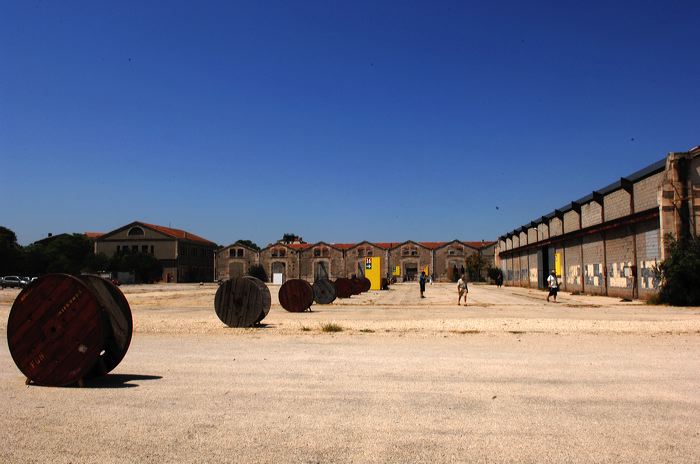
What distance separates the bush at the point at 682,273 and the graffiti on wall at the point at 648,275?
1446mm

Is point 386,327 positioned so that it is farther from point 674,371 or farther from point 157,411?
point 157,411

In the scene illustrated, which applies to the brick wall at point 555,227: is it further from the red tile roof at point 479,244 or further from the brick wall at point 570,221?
the red tile roof at point 479,244

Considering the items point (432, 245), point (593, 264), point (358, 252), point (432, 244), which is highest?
point (432, 244)

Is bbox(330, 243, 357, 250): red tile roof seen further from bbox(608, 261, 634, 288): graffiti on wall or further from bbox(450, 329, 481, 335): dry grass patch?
bbox(450, 329, 481, 335): dry grass patch

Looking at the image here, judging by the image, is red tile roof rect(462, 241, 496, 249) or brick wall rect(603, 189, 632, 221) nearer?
brick wall rect(603, 189, 632, 221)

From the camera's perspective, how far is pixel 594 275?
39031mm

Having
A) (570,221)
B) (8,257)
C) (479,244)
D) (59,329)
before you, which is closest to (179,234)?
(8,257)

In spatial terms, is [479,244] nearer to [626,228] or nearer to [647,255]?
[626,228]

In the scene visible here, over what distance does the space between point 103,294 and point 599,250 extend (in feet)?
119

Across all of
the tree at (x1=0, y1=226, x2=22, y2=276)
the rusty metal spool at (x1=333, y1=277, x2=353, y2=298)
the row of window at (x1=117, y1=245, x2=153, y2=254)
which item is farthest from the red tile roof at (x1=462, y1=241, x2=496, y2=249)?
the tree at (x1=0, y1=226, x2=22, y2=276)

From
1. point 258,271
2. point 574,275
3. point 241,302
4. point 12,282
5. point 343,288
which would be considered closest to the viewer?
point 241,302

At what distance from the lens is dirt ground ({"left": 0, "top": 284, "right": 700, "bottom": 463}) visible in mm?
4887

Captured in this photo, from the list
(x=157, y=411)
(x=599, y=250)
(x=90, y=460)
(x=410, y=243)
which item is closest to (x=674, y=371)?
(x=157, y=411)

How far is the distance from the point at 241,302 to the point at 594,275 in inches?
1178
